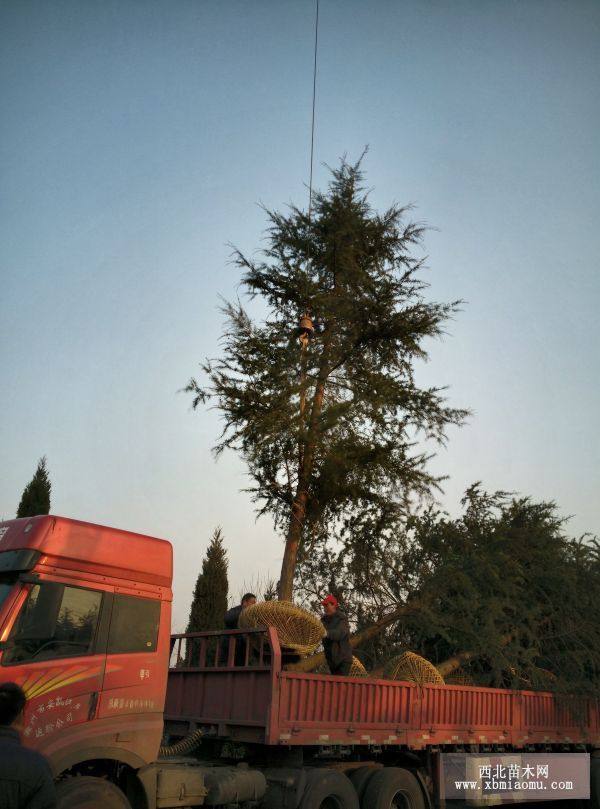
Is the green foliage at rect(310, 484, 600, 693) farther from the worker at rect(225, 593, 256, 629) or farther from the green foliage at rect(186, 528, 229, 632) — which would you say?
the green foliage at rect(186, 528, 229, 632)

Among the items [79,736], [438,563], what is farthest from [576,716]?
[79,736]

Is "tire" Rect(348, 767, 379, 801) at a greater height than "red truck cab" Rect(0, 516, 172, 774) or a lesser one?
lesser

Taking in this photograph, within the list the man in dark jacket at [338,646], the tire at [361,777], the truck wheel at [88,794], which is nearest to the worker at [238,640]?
the man in dark jacket at [338,646]

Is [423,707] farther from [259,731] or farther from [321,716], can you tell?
[259,731]

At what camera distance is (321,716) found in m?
8.05

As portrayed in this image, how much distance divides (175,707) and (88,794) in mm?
3139

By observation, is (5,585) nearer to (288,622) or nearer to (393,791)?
(288,622)

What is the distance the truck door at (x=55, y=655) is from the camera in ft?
18.0

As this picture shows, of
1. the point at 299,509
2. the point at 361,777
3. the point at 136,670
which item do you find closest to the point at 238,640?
the point at 361,777

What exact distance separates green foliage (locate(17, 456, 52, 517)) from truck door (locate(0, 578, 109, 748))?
1606cm

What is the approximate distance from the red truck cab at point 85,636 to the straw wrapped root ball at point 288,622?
8.14ft

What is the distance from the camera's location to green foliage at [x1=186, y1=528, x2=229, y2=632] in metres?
22.2

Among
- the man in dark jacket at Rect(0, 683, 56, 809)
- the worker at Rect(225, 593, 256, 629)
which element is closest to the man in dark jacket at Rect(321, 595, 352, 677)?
the worker at Rect(225, 593, 256, 629)

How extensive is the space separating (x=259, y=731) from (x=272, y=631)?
104 centimetres
